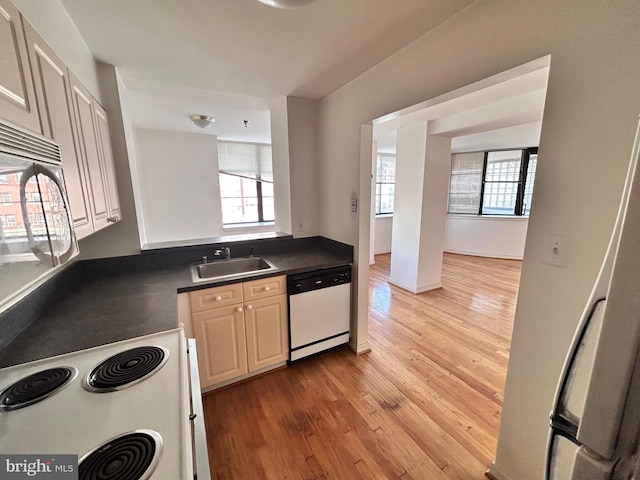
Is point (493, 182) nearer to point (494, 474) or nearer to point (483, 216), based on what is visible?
point (483, 216)

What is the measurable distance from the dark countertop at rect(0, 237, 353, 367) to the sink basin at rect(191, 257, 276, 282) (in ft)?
0.26

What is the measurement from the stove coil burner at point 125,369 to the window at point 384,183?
556cm

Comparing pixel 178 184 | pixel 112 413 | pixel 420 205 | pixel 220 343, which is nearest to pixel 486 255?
pixel 420 205

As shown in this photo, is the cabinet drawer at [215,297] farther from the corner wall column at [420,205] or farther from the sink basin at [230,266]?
the corner wall column at [420,205]

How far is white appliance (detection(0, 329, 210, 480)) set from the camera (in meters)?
0.66

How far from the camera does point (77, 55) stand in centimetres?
141

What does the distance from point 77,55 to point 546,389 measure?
9.57ft

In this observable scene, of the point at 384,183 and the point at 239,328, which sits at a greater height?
the point at 384,183

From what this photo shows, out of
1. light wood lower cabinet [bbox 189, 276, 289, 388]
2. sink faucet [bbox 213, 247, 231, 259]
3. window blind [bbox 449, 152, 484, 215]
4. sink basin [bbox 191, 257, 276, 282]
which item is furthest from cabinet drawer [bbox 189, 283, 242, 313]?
window blind [bbox 449, 152, 484, 215]

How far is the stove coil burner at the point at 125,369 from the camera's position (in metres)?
0.90

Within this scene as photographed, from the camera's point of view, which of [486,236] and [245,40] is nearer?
[245,40]

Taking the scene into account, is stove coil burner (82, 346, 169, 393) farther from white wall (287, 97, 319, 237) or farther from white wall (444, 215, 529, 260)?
white wall (444, 215, 529, 260)

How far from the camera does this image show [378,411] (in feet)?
5.94

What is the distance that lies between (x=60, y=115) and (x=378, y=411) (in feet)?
7.74
